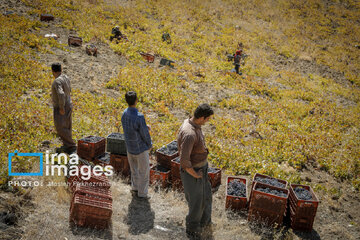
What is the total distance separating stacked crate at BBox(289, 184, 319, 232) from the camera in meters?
5.32

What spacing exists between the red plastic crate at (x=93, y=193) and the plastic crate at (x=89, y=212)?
8cm

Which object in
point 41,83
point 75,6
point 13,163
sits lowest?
point 13,163

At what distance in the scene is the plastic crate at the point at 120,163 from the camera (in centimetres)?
604

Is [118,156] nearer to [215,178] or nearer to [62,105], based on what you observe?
[62,105]

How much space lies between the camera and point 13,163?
5098 mm

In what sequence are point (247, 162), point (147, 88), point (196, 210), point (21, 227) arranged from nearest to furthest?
1. point (21, 227)
2. point (196, 210)
3. point (247, 162)
4. point (147, 88)

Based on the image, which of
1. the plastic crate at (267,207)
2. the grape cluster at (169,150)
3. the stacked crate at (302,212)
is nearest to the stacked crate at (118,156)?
the grape cluster at (169,150)

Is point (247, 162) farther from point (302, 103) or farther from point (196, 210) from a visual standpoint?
point (302, 103)

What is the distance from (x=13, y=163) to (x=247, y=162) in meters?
5.75

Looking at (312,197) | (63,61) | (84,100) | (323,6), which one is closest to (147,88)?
(84,100)

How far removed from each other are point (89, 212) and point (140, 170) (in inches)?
48.6

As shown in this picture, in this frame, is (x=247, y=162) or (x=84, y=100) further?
(x=84, y=100)

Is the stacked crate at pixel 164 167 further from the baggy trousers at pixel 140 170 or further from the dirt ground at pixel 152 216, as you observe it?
the baggy trousers at pixel 140 170

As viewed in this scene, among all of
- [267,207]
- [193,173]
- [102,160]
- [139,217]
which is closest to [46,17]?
[102,160]
